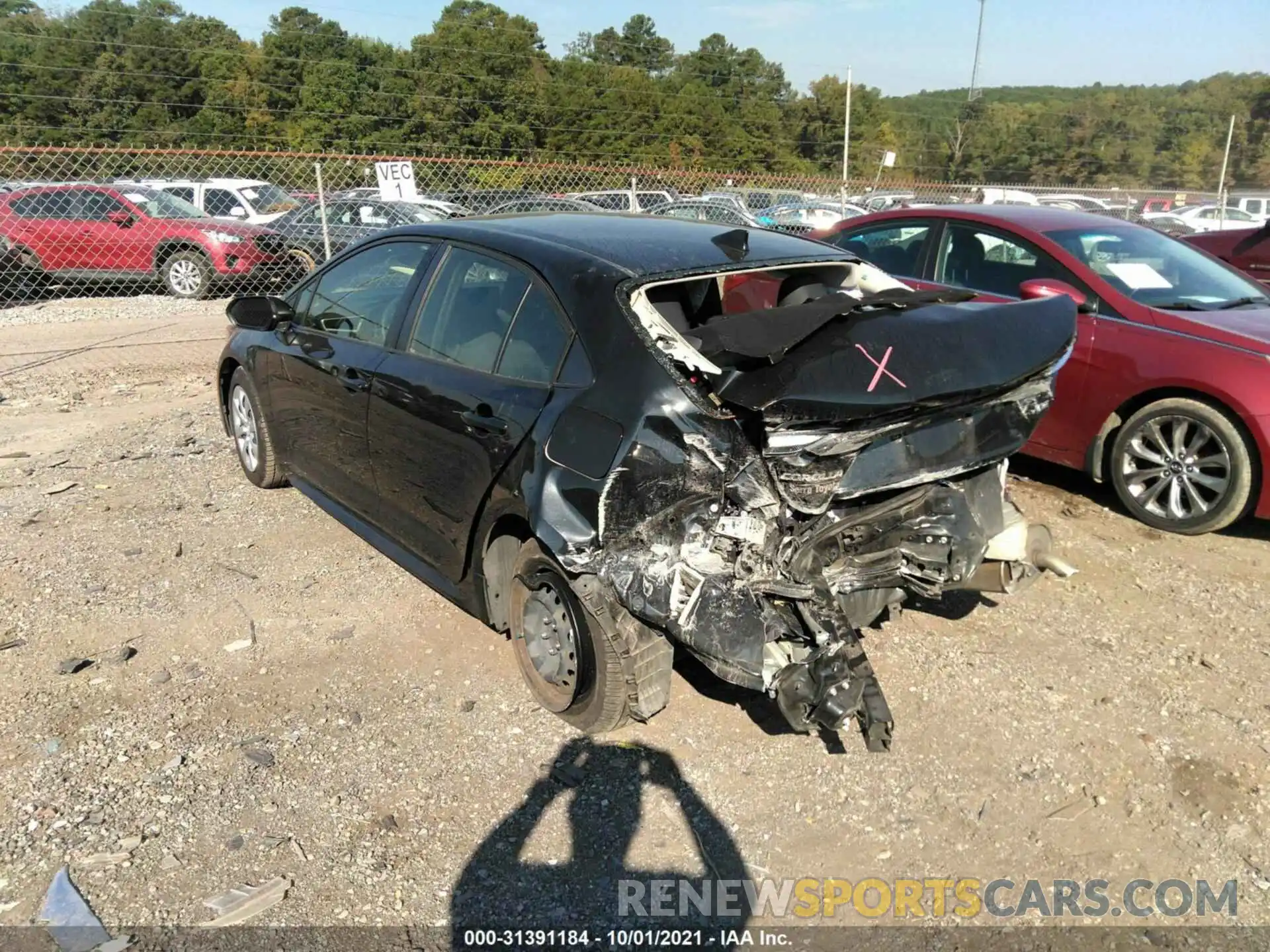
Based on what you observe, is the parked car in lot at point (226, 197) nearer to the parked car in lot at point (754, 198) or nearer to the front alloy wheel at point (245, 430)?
the parked car in lot at point (754, 198)

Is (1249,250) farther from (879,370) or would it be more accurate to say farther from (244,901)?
(244,901)

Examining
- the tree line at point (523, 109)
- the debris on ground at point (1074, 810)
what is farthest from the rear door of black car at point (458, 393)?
the tree line at point (523, 109)

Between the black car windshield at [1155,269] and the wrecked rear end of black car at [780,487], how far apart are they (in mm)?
2636

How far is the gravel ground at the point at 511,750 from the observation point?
270cm

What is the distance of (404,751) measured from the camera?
3213mm

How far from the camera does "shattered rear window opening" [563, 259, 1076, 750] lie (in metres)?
2.79

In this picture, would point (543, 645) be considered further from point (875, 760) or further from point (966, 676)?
point (966, 676)

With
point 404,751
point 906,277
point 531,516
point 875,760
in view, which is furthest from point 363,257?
point 906,277

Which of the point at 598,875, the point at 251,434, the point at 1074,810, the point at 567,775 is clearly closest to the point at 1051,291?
the point at 1074,810

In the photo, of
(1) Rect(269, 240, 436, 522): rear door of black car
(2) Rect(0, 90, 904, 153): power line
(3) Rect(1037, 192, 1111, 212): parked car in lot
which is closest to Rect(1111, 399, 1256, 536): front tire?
(1) Rect(269, 240, 436, 522): rear door of black car

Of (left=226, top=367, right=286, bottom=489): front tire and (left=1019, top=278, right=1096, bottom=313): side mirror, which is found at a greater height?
(left=1019, top=278, right=1096, bottom=313): side mirror

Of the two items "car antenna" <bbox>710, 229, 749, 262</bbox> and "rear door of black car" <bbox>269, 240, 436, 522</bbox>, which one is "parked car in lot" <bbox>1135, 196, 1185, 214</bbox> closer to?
"car antenna" <bbox>710, 229, 749, 262</bbox>

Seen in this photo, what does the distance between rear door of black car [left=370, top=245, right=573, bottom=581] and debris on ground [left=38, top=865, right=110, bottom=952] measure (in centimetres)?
159

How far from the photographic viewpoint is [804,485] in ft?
9.40
